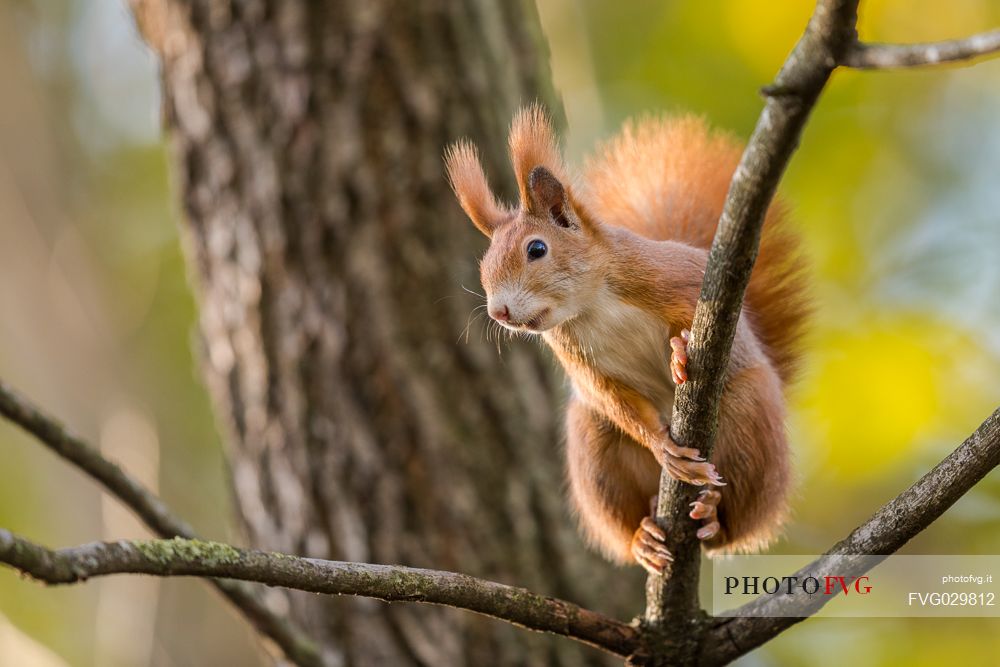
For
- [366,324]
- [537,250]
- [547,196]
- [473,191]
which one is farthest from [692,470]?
[366,324]

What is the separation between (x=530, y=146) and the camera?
2.19 metres

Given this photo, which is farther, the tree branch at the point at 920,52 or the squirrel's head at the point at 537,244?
the squirrel's head at the point at 537,244

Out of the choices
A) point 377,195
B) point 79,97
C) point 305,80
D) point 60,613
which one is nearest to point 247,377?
point 377,195

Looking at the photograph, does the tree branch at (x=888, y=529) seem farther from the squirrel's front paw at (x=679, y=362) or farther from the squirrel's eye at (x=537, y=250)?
the squirrel's eye at (x=537, y=250)

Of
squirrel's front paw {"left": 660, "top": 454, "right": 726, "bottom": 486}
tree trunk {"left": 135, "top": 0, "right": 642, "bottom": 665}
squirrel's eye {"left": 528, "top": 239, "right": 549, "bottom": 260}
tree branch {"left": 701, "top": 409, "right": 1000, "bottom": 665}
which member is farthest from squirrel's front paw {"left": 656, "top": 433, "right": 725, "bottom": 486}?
tree trunk {"left": 135, "top": 0, "right": 642, "bottom": 665}

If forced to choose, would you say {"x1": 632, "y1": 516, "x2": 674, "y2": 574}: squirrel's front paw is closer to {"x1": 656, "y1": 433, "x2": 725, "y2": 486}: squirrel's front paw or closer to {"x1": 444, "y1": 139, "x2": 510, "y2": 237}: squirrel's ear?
{"x1": 656, "y1": 433, "x2": 725, "y2": 486}: squirrel's front paw

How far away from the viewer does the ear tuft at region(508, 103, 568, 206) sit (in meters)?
2.17

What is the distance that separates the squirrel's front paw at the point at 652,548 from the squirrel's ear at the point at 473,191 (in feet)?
2.61

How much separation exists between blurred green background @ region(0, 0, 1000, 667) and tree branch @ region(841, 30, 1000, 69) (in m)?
1.65

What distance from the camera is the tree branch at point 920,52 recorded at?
997mm

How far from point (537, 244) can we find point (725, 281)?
832 millimetres

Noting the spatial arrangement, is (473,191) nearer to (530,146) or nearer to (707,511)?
(530,146)

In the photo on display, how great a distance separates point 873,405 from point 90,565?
302 centimetres

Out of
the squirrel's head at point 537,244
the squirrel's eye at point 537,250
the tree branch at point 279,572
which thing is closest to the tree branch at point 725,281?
the tree branch at point 279,572
